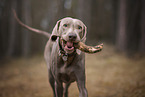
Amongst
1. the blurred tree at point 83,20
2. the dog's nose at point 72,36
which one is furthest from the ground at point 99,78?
the dog's nose at point 72,36

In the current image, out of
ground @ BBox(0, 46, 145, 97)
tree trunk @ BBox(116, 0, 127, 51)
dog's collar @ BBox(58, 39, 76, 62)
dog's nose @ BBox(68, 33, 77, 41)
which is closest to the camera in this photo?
dog's nose @ BBox(68, 33, 77, 41)

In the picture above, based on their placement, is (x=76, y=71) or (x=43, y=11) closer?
(x=76, y=71)

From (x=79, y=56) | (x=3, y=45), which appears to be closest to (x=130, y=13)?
(x=79, y=56)

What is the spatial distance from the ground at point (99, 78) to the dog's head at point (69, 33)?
2.09 metres

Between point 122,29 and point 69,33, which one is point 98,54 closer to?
point 122,29

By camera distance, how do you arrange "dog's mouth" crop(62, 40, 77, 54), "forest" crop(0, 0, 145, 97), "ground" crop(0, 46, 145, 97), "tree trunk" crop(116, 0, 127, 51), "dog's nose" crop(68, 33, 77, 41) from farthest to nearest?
"tree trunk" crop(116, 0, 127, 51) → "forest" crop(0, 0, 145, 97) → "ground" crop(0, 46, 145, 97) → "dog's mouth" crop(62, 40, 77, 54) → "dog's nose" crop(68, 33, 77, 41)

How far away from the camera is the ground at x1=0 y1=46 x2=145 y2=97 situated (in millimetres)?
3854

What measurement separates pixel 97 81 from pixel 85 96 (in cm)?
297

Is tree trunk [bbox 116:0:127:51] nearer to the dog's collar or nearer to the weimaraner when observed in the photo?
the weimaraner

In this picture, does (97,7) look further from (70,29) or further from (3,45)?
(70,29)

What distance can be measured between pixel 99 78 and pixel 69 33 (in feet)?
12.6

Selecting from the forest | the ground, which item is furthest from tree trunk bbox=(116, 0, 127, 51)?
the ground

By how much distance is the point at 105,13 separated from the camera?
11.4 meters

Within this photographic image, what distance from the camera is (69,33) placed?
174cm
